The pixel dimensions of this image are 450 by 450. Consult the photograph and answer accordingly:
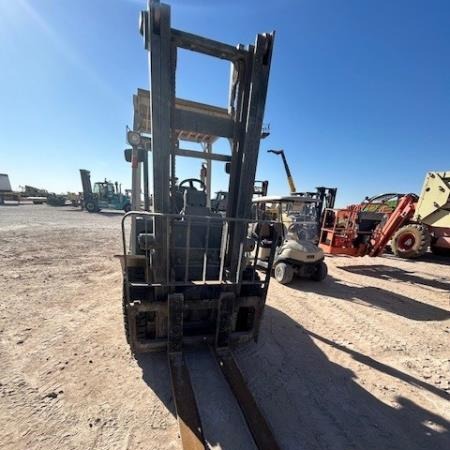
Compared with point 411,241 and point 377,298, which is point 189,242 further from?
point 411,241

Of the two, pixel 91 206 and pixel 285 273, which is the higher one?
pixel 285 273

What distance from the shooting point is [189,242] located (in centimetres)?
281

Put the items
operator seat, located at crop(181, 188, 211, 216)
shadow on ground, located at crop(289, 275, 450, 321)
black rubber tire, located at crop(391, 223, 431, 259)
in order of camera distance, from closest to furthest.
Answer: operator seat, located at crop(181, 188, 211, 216) → shadow on ground, located at crop(289, 275, 450, 321) → black rubber tire, located at crop(391, 223, 431, 259)

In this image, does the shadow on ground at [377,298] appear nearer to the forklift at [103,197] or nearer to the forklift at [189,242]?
the forklift at [189,242]

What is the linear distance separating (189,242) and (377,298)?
15.8 feet

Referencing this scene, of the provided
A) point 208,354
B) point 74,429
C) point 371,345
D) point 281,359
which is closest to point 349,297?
point 371,345

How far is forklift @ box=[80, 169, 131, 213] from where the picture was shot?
961 inches

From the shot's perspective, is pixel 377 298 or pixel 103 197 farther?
pixel 103 197

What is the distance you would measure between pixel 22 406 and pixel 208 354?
1741 mm

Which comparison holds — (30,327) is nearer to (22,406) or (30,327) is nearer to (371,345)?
(22,406)

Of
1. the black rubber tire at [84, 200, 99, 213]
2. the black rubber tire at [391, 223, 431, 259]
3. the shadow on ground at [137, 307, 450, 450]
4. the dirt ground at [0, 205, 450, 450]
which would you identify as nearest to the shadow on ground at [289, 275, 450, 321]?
the dirt ground at [0, 205, 450, 450]

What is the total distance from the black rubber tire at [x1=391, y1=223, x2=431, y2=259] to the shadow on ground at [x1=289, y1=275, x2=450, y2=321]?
16.3 feet

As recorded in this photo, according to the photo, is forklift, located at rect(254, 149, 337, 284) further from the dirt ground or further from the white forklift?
the dirt ground

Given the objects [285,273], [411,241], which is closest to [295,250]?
[285,273]
